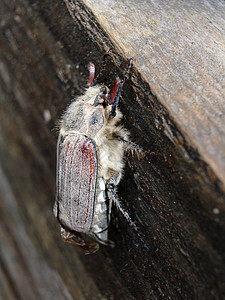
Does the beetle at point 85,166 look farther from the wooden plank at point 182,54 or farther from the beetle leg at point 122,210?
the wooden plank at point 182,54

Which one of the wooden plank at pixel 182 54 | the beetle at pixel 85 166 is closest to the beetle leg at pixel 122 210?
the beetle at pixel 85 166

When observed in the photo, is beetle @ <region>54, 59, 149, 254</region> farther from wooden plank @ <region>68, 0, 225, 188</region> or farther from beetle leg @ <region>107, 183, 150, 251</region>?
wooden plank @ <region>68, 0, 225, 188</region>

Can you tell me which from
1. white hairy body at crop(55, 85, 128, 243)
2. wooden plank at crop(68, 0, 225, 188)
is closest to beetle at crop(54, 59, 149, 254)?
white hairy body at crop(55, 85, 128, 243)

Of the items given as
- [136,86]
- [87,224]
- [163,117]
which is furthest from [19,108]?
[163,117]

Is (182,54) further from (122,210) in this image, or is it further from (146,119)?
(122,210)

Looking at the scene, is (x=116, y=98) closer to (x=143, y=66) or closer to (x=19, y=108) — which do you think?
(x=143, y=66)
